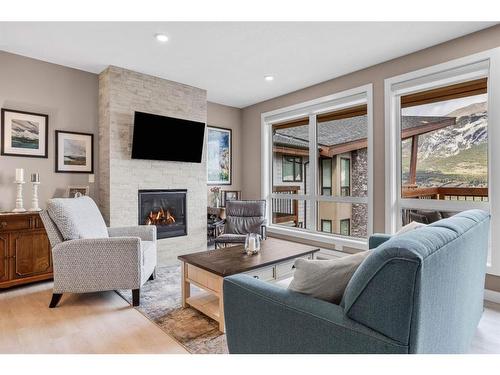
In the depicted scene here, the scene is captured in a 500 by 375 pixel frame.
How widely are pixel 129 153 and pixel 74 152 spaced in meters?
0.66

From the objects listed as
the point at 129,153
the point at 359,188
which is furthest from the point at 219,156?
the point at 359,188

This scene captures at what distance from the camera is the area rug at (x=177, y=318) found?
6.51 ft

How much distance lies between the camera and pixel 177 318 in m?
2.37

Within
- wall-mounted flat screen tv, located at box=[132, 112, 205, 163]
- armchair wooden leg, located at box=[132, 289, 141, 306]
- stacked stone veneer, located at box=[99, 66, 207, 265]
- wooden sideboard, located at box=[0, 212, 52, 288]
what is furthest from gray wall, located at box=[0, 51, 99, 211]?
armchair wooden leg, located at box=[132, 289, 141, 306]

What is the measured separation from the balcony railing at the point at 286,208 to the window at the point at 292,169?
6.1 inches

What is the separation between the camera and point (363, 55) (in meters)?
3.29

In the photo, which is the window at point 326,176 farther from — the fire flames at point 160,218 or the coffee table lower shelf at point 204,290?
the coffee table lower shelf at point 204,290

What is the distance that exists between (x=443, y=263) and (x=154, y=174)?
3663mm

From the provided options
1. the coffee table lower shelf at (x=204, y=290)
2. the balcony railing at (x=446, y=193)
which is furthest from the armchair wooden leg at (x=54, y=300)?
the balcony railing at (x=446, y=193)

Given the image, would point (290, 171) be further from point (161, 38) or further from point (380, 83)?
point (161, 38)

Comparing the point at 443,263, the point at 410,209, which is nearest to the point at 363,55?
the point at 410,209

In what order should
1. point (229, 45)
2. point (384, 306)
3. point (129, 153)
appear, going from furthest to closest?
point (129, 153) < point (229, 45) < point (384, 306)

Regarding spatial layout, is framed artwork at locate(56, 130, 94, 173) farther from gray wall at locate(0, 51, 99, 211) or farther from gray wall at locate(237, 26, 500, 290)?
gray wall at locate(237, 26, 500, 290)
